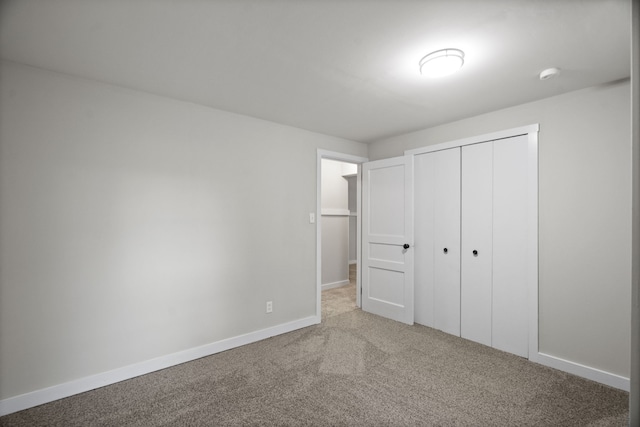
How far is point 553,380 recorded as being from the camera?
97.1 inches

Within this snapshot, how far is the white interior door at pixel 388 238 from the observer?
381 centimetres

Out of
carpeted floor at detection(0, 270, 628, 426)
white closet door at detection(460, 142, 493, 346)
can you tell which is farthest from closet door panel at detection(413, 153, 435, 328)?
carpeted floor at detection(0, 270, 628, 426)

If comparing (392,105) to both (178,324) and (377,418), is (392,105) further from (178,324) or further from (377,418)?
(178,324)

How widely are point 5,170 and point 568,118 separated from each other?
14.1ft

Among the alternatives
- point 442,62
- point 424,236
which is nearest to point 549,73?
point 442,62

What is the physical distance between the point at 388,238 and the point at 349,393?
214cm

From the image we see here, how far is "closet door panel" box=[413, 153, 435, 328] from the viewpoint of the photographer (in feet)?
12.0

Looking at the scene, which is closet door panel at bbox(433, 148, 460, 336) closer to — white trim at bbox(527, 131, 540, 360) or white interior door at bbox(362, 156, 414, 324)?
white interior door at bbox(362, 156, 414, 324)

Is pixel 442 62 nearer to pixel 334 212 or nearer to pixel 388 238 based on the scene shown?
pixel 388 238

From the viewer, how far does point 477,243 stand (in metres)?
3.24

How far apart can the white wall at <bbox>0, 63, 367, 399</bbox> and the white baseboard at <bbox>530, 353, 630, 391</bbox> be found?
99.4 inches

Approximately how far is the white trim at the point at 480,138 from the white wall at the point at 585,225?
0.07 metres

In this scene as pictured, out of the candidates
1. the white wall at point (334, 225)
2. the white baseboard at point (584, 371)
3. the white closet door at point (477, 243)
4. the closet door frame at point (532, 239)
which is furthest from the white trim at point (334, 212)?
the white baseboard at point (584, 371)

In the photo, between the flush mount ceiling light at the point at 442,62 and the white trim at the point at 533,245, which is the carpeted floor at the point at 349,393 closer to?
Answer: the white trim at the point at 533,245
